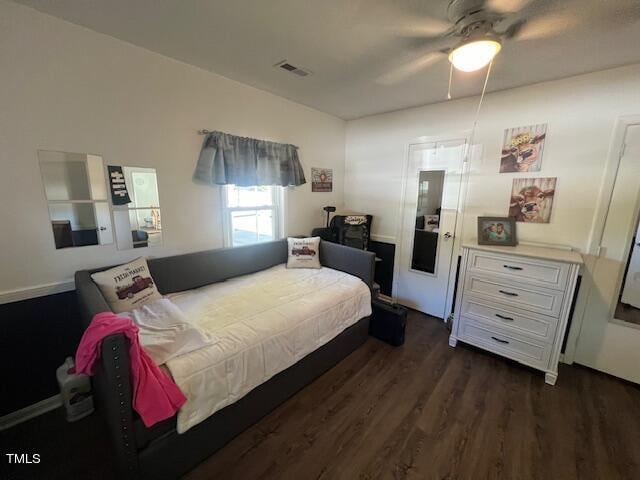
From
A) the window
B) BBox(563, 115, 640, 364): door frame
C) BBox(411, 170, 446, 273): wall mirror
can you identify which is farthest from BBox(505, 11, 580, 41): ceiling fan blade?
the window

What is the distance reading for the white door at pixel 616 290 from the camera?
1.98m

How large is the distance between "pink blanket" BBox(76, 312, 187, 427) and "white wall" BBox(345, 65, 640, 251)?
2.91 meters

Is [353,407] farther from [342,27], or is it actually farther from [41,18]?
[41,18]

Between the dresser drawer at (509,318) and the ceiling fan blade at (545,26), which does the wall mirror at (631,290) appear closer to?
the dresser drawer at (509,318)

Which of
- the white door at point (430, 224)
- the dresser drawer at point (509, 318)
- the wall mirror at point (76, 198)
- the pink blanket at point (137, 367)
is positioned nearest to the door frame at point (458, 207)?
the white door at point (430, 224)

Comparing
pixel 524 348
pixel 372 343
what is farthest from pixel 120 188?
pixel 524 348

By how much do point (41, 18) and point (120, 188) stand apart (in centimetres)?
102

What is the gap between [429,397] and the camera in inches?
74.7

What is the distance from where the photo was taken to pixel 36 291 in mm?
1653

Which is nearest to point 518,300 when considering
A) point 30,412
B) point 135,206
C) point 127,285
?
point 127,285

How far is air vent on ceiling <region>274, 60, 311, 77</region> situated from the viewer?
205 cm

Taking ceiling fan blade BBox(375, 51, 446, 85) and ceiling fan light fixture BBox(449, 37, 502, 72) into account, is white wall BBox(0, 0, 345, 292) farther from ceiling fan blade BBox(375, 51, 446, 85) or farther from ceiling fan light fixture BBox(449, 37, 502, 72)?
ceiling fan light fixture BBox(449, 37, 502, 72)

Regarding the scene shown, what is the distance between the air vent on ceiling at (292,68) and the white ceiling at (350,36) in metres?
0.06

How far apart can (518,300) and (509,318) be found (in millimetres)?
181
